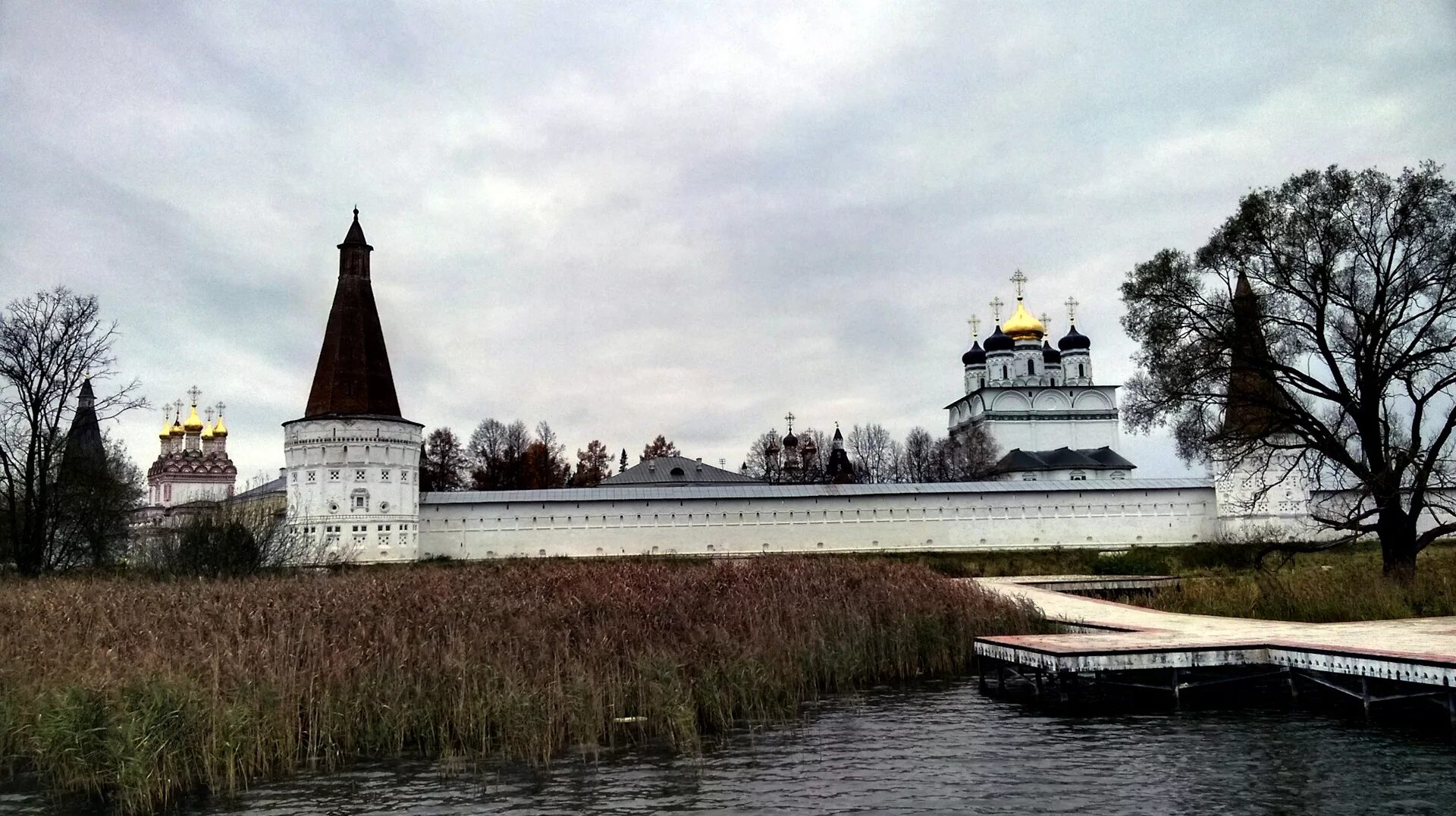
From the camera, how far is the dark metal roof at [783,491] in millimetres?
33219

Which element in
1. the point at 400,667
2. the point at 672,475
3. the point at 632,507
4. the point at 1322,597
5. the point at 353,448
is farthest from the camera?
the point at 672,475

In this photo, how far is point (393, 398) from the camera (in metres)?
33.4

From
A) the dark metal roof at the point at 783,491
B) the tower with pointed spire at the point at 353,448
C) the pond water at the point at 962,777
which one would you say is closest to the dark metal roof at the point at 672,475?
the dark metal roof at the point at 783,491

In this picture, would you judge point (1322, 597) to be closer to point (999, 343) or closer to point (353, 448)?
point (353, 448)

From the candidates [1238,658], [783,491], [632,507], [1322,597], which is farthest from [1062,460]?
[1238,658]

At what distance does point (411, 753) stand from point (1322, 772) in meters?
5.75

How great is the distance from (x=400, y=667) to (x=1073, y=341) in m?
51.6

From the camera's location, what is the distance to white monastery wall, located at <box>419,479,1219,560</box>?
3303 centimetres

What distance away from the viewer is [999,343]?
5466 cm

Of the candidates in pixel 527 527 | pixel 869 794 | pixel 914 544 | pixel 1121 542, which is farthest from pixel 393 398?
pixel 869 794

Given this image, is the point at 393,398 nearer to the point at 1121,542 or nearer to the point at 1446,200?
the point at 1121,542

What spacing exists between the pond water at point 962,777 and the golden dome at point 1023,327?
159 ft

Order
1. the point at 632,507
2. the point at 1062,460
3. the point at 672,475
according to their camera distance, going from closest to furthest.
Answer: the point at 632,507
the point at 672,475
the point at 1062,460

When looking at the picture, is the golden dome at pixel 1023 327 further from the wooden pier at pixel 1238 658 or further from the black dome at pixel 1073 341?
the wooden pier at pixel 1238 658
